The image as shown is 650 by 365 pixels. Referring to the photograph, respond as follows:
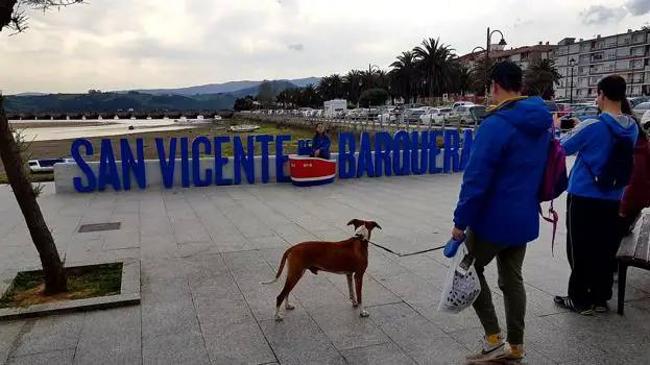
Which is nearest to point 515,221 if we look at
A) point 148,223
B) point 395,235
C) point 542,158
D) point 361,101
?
point 542,158

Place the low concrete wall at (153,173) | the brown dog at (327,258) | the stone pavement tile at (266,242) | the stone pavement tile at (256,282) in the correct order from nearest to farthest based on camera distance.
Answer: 1. the brown dog at (327,258)
2. the stone pavement tile at (256,282)
3. the stone pavement tile at (266,242)
4. the low concrete wall at (153,173)

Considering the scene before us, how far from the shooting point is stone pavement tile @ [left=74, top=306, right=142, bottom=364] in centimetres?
347

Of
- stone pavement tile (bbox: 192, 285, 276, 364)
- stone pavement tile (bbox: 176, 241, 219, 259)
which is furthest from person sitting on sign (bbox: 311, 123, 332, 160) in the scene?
stone pavement tile (bbox: 192, 285, 276, 364)

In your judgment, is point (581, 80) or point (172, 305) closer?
point (172, 305)

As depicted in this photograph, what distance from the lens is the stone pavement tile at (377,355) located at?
3354 mm

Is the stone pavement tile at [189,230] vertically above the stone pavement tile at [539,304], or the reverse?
the stone pavement tile at [539,304]

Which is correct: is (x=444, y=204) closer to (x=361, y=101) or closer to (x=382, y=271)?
(x=382, y=271)

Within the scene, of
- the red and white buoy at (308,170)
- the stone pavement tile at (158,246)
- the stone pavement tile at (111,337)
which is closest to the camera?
the stone pavement tile at (111,337)

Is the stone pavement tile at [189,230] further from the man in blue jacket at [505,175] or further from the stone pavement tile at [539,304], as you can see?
the man in blue jacket at [505,175]

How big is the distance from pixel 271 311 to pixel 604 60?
110704 millimetres

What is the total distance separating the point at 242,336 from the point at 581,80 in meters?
115

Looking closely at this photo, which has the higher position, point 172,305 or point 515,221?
point 515,221

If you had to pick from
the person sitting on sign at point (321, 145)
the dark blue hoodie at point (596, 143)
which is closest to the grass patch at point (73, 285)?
the dark blue hoodie at point (596, 143)

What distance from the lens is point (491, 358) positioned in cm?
323
